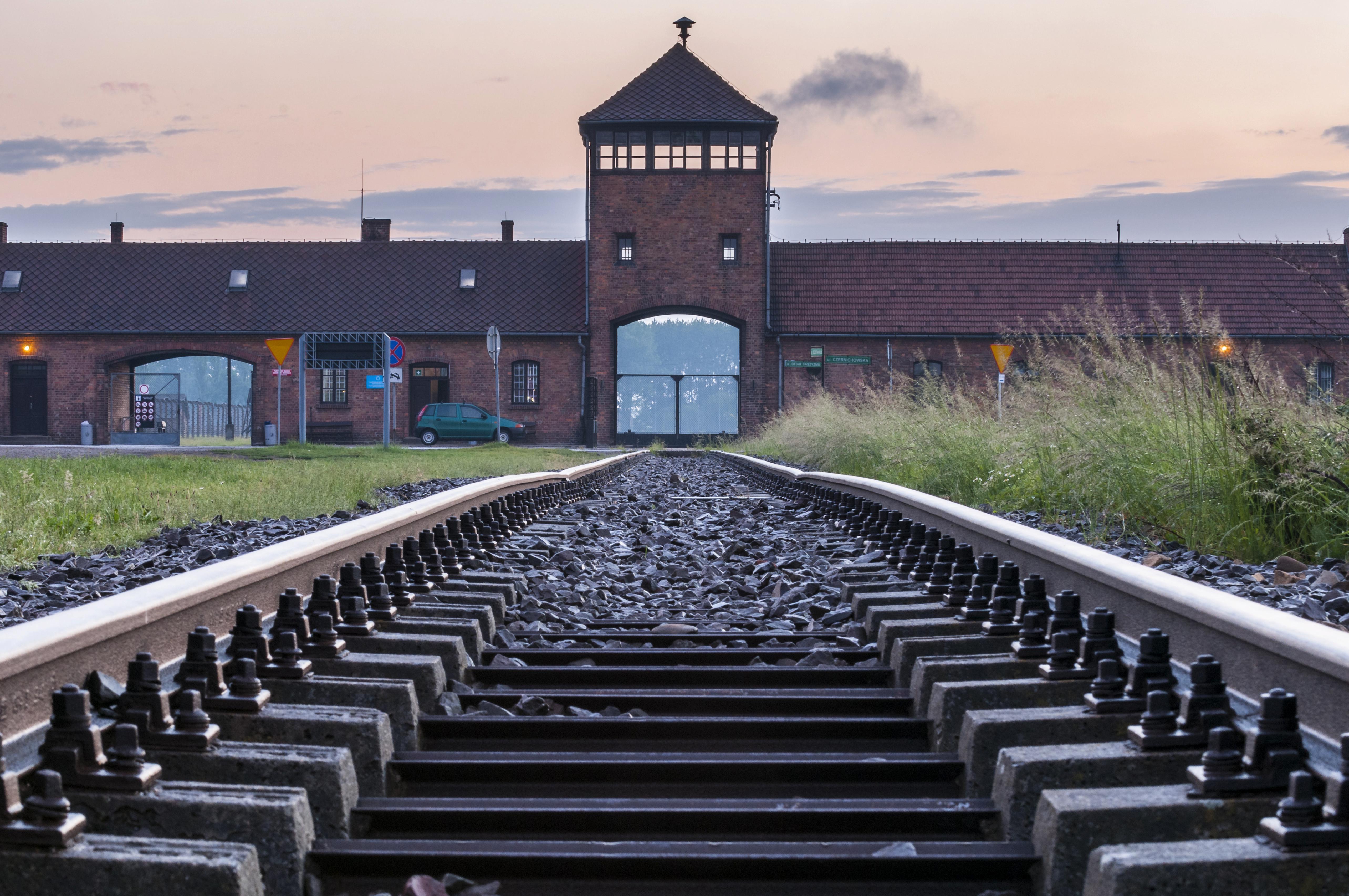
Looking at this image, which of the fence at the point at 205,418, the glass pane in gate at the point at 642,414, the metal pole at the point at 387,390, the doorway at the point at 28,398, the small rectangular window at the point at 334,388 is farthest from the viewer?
the fence at the point at 205,418

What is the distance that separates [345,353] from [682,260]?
1099cm

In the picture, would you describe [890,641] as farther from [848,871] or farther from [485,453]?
[485,453]

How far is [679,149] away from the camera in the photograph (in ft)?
128

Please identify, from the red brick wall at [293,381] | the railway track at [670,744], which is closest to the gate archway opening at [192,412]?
the red brick wall at [293,381]

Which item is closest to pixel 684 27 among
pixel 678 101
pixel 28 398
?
pixel 678 101

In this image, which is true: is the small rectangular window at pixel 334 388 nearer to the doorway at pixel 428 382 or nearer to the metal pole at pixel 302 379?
the metal pole at pixel 302 379

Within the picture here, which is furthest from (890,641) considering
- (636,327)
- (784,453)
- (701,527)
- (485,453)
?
(636,327)

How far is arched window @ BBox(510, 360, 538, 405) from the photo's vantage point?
4075 centimetres

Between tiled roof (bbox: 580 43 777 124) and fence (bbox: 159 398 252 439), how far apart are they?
611 inches

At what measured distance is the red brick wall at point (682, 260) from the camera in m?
38.9

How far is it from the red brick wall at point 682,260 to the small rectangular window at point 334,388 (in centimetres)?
844

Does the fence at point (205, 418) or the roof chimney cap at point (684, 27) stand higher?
the roof chimney cap at point (684, 27)

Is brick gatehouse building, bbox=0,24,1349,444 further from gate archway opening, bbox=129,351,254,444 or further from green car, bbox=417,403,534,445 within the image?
green car, bbox=417,403,534,445

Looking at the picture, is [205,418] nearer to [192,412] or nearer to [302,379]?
[192,412]
